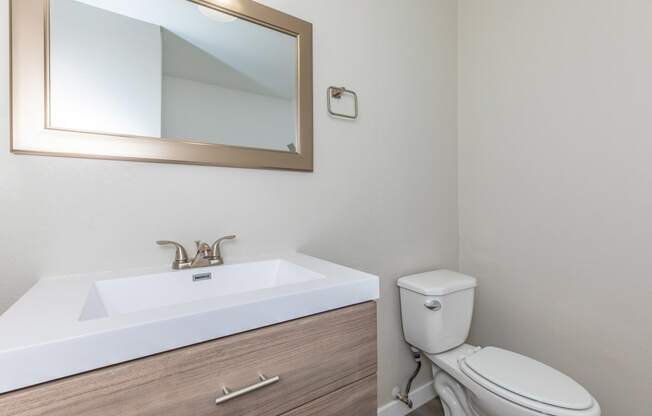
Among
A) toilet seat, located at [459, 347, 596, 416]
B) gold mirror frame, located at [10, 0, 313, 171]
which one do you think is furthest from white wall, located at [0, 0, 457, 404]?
toilet seat, located at [459, 347, 596, 416]

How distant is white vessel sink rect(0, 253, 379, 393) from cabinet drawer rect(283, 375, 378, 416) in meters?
0.20

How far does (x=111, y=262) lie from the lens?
856 millimetres

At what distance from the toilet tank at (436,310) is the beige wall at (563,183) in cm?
35

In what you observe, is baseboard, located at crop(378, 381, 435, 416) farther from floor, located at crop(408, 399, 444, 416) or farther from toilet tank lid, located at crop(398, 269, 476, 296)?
toilet tank lid, located at crop(398, 269, 476, 296)

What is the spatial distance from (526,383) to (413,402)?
0.70 meters

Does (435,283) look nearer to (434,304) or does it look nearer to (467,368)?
(434,304)

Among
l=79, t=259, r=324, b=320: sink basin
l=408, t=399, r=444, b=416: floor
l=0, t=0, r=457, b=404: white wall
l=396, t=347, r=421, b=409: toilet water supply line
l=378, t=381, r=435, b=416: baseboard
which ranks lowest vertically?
l=408, t=399, r=444, b=416: floor

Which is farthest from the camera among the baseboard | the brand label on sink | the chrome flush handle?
the baseboard

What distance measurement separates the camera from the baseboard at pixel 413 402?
1450mm

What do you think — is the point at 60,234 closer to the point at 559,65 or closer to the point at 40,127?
the point at 40,127

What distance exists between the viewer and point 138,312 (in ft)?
1.70

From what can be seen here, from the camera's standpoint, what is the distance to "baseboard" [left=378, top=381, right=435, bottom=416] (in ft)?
4.76

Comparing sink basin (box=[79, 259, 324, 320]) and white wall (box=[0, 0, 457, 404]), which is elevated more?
white wall (box=[0, 0, 457, 404])

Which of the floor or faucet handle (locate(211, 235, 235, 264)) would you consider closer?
faucet handle (locate(211, 235, 235, 264))
